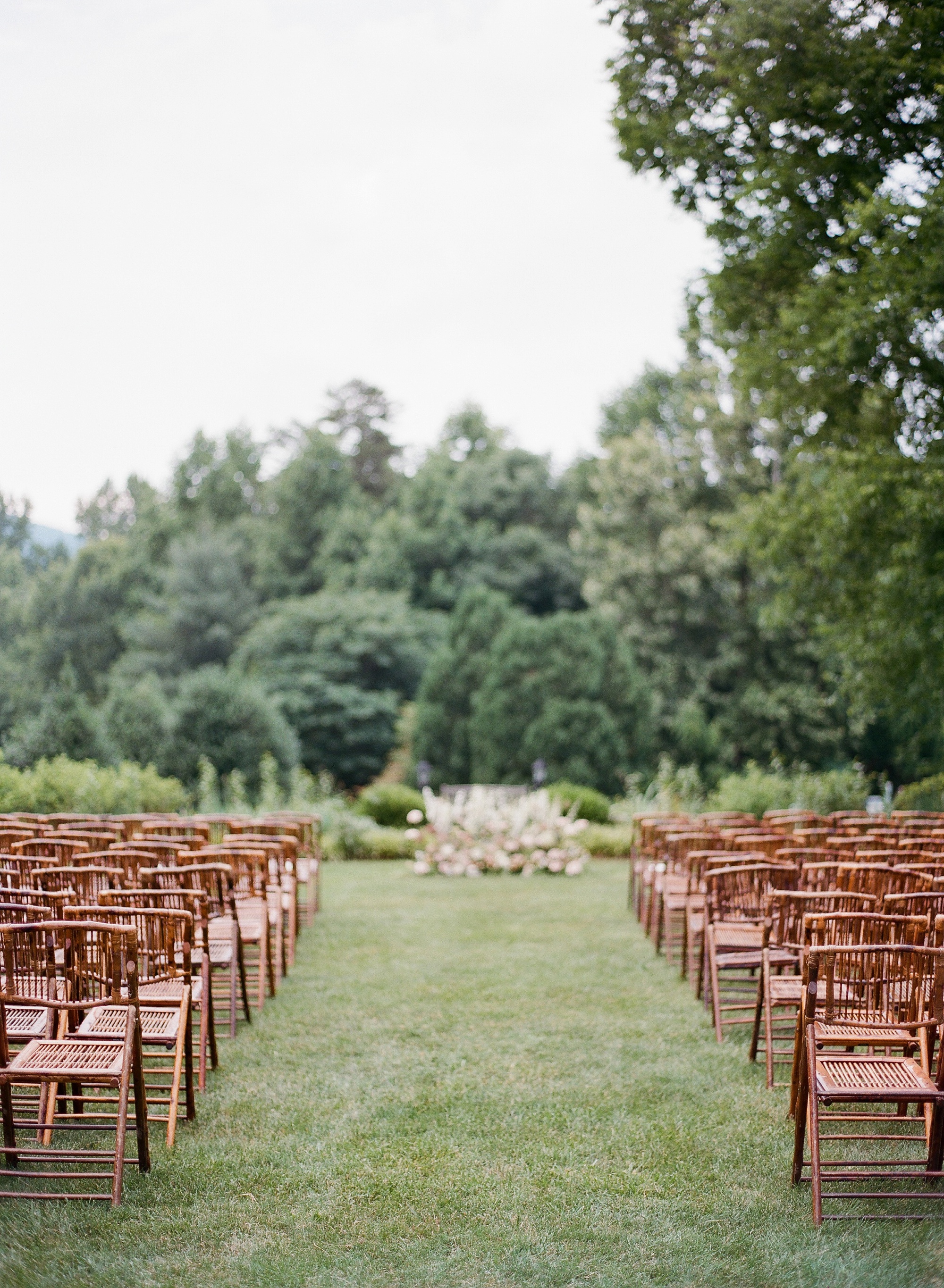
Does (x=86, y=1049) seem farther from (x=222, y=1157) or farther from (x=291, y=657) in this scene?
(x=291, y=657)

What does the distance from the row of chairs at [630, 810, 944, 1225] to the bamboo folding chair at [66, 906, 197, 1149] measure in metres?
2.45

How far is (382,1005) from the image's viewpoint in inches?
291

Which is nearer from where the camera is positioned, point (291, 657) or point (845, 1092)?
point (845, 1092)

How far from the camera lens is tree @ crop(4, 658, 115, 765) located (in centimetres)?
1694

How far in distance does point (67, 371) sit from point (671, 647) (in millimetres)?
16440

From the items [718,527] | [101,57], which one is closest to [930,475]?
[101,57]

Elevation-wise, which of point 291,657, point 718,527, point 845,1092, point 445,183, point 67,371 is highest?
point 445,183

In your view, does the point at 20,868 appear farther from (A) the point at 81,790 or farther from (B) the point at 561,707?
(B) the point at 561,707

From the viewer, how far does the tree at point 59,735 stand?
55.6ft

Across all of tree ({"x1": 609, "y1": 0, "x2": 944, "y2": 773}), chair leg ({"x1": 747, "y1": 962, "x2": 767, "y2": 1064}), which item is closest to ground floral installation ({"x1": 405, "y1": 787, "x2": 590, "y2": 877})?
tree ({"x1": 609, "y1": 0, "x2": 944, "y2": 773})

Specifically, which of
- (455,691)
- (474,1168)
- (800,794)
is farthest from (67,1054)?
(455,691)

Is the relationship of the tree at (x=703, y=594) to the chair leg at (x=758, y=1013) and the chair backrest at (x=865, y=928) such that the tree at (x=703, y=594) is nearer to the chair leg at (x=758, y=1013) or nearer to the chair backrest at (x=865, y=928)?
the chair leg at (x=758, y=1013)

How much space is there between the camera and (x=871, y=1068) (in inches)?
175

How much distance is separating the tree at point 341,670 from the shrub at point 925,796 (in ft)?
53.0
